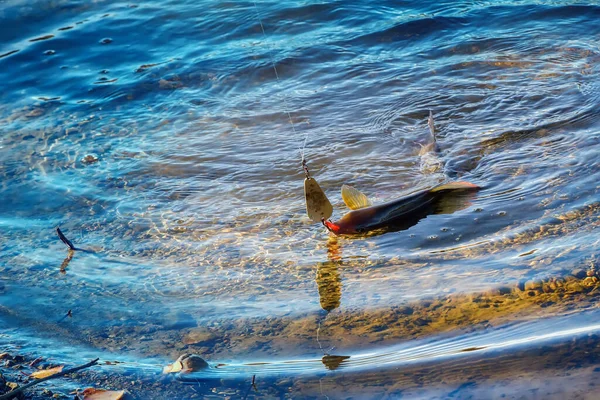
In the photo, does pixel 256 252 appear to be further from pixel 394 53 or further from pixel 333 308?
pixel 394 53

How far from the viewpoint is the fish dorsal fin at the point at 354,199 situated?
461 centimetres

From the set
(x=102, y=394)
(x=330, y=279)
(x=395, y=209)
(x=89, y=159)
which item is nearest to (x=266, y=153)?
(x=89, y=159)

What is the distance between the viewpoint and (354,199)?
183 inches

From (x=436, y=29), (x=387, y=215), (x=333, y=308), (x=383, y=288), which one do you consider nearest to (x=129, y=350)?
(x=333, y=308)

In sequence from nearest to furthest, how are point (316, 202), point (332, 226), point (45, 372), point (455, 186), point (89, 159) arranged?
point (45, 372) → point (316, 202) → point (332, 226) → point (455, 186) → point (89, 159)

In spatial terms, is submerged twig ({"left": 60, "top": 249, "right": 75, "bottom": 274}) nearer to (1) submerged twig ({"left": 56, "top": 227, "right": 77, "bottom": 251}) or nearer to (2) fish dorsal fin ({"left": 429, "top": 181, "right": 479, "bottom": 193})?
(1) submerged twig ({"left": 56, "top": 227, "right": 77, "bottom": 251})

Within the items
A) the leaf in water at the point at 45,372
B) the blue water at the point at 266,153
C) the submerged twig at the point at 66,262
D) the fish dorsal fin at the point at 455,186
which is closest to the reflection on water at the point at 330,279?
the blue water at the point at 266,153

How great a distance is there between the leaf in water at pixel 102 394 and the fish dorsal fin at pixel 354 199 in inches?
81.3

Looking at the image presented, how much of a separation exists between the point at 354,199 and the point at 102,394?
219 cm

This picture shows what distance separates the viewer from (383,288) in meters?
3.88

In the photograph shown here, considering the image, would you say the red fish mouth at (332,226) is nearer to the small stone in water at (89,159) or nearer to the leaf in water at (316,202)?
the leaf in water at (316,202)

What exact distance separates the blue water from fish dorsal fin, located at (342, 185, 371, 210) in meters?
0.27

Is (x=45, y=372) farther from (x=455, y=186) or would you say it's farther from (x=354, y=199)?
(x=455, y=186)

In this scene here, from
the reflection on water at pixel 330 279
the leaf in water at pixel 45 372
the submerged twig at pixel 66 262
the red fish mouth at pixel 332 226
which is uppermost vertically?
the red fish mouth at pixel 332 226
